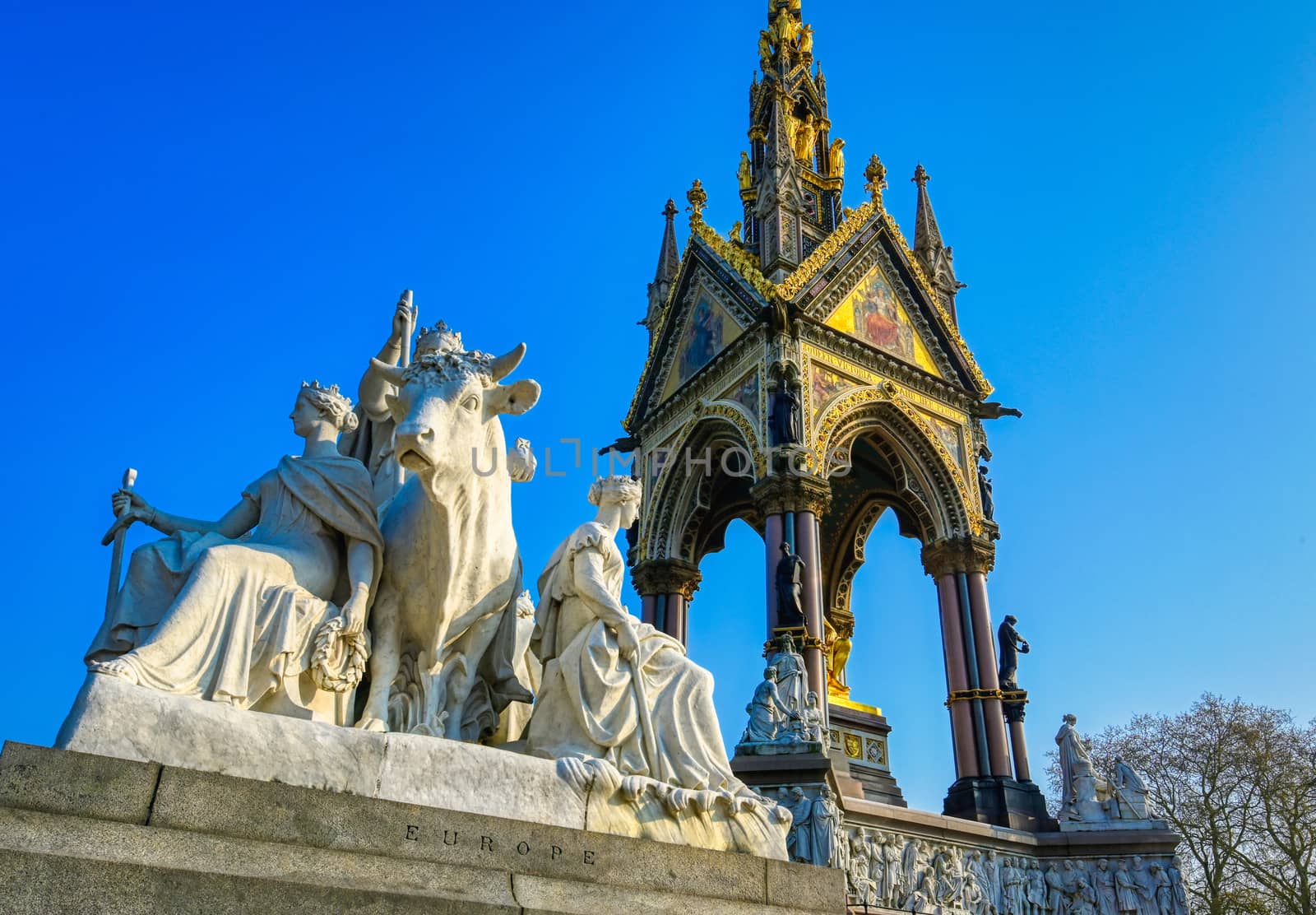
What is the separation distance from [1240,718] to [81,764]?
Answer: 24875mm

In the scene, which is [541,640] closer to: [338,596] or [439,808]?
[338,596]

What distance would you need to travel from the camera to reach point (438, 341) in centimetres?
349

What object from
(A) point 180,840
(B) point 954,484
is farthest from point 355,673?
(B) point 954,484

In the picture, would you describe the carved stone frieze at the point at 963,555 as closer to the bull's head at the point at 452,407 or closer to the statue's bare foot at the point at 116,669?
the bull's head at the point at 452,407

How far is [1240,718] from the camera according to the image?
22.2 m

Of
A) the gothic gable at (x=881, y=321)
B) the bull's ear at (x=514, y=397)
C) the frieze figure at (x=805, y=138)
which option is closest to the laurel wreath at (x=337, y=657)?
the bull's ear at (x=514, y=397)

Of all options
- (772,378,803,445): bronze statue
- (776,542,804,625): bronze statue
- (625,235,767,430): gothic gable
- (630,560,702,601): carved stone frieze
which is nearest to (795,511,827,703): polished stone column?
(776,542,804,625): bronze statue

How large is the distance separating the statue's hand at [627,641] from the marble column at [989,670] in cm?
1496

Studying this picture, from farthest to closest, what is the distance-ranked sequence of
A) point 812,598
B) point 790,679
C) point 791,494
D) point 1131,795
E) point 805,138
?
point 805,138 → point 791,494 → point 812,598 → point 1131,795 → point 790,679

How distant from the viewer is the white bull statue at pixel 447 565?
3.08 meters

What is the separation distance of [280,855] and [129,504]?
1647 millimetres

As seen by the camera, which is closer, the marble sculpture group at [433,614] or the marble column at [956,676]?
the marble sculpture group at [433,614]

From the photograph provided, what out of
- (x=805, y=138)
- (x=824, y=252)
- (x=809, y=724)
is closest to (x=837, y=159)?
(x=805, y=138)

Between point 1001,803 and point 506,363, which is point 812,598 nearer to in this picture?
point 1001,803
